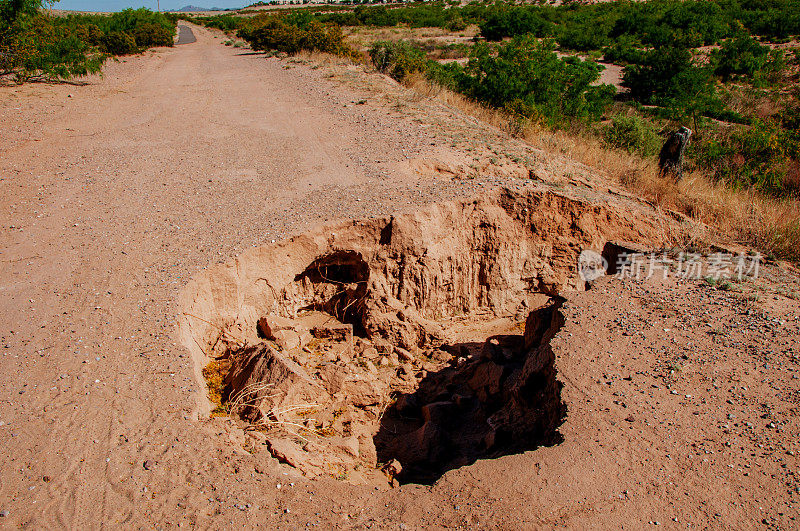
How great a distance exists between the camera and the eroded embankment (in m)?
4.17

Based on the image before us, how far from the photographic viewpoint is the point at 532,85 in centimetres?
1202

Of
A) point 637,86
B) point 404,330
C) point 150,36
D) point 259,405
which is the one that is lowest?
point 404,330

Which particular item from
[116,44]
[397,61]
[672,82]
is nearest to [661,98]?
[672,82]

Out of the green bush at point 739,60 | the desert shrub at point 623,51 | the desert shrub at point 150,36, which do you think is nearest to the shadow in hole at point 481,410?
the green bush at point 739,60

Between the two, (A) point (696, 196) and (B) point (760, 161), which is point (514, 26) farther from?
(A) point (696, 196)

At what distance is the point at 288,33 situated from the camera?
882 inches

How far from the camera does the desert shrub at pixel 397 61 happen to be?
15273 millimetres

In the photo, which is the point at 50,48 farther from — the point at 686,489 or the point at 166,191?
the point at 686,489

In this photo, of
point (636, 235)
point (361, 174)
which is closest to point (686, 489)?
point (636, 235)

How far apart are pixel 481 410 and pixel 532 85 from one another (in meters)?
9.28

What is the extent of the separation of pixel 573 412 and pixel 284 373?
2.23 m

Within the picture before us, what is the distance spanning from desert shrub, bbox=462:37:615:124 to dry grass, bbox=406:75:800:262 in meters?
0.69

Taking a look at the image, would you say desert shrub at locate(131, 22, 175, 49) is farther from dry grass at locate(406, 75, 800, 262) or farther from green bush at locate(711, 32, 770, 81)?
green bush at locate(711, 32, 770, 81)

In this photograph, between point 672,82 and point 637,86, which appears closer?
point 672,82
